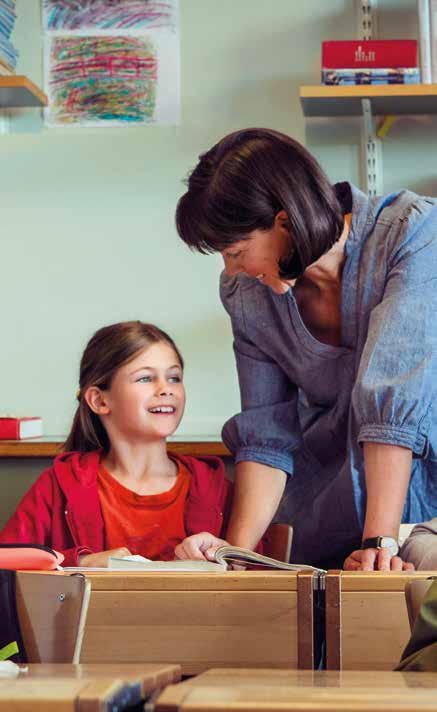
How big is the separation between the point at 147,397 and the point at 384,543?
71cm

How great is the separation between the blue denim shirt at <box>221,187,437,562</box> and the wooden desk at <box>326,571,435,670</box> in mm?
361

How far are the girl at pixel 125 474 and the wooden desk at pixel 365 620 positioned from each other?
2.21 feet

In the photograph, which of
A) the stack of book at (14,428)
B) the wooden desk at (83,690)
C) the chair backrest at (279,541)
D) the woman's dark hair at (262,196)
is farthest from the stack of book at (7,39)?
the wooden desk at (83,690)

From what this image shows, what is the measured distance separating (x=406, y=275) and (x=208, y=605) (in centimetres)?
64

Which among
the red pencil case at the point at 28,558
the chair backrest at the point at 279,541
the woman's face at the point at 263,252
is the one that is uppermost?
the woman's face at the point at 263,252

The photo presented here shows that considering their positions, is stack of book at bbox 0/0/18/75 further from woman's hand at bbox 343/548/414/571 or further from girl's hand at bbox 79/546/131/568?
woman's hand at bbox 343/548/414/571

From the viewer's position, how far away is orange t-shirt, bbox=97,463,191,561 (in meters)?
1.84

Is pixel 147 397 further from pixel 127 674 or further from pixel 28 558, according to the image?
pixel 127 674

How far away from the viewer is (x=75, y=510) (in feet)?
6.08

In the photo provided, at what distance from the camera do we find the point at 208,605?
1169 millimetres

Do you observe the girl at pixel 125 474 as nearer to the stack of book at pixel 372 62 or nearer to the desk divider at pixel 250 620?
the desk divider at pixel 250 620

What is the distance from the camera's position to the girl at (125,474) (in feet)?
6.07

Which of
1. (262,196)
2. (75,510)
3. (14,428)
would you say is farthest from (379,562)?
(14,428)

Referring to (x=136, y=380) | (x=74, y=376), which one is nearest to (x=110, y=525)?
(x=136, y=380)
